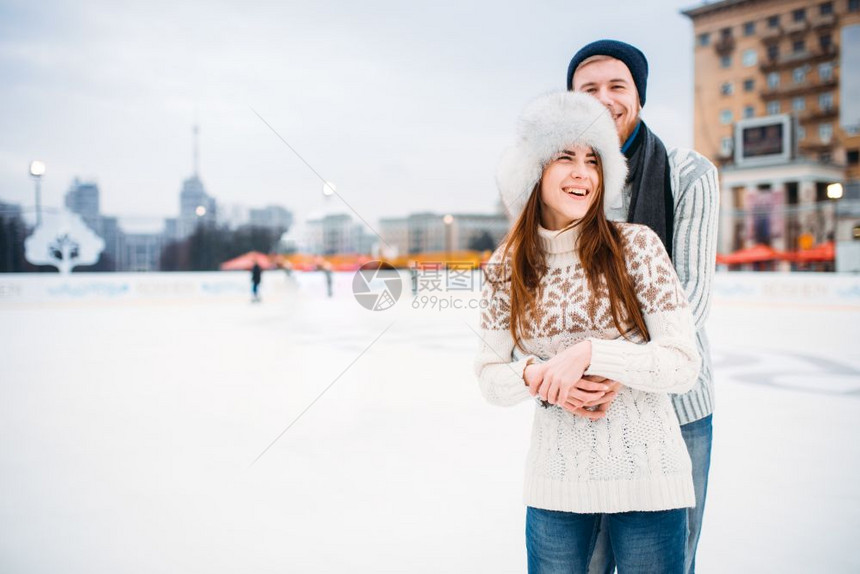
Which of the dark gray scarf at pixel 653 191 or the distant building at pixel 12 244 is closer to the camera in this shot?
the dark gray scarf at pixel 653 191

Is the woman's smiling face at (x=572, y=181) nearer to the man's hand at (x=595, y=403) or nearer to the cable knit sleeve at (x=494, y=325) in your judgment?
the cable knit sleeve at (x=494, y=325)

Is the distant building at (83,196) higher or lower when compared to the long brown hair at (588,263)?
higher

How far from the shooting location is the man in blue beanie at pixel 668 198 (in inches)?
41.5

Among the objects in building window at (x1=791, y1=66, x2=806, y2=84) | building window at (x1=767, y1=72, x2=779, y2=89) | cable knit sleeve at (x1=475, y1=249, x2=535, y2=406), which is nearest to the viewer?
cable knit sleeve at (x1=475, y1=249, x2=535, y2=406)

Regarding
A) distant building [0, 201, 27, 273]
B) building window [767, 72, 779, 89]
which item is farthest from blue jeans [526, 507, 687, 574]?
building window [767, 72, 779, 89]

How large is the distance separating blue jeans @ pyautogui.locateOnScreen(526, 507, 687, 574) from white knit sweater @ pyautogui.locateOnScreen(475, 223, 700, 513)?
0.12 ft

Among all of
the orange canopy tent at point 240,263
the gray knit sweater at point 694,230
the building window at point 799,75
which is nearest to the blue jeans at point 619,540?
the gray knit sweater at point 694,230

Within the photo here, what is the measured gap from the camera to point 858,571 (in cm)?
167

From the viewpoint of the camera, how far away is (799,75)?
102ft

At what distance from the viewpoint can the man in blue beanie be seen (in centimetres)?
105

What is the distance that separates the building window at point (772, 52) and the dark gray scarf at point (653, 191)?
3772 cm

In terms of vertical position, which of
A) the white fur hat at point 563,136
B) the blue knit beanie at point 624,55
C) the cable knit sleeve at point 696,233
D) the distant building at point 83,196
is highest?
the distant building at point 83,196

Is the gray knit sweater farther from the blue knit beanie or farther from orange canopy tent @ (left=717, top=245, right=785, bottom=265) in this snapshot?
orange canopy tent @ (left=717, top=245, right=785, bottom=265)

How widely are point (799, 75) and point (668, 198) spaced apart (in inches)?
1469
